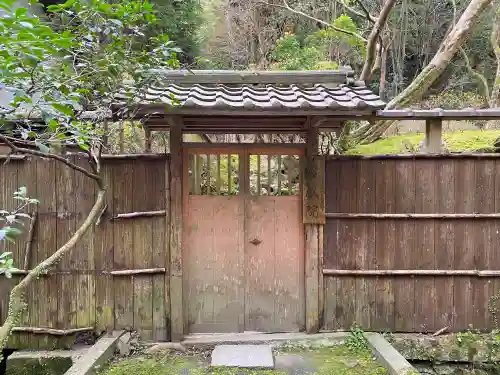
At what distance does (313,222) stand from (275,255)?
0.66m

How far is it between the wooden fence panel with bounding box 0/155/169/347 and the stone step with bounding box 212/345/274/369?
2.79 feet

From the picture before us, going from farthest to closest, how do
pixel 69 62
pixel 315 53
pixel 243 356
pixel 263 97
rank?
pixel 315 53 < pixel 243 356 < pixel 263 97 < pixel 69 62

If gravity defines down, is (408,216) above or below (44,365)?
above

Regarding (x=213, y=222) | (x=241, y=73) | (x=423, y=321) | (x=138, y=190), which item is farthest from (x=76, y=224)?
(x=423, y=321)

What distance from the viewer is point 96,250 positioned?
219 inches

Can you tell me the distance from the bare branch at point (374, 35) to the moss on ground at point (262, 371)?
4.81m

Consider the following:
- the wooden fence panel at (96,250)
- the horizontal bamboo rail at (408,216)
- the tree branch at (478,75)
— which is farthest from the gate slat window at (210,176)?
the tree branch at (478,75)

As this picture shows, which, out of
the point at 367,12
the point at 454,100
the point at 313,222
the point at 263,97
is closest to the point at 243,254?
the point at 313,222

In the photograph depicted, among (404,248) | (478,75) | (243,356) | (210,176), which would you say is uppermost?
(478,75)

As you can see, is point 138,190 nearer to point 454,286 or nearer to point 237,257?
point 237,257

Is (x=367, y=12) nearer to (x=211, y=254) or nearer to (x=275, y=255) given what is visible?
(x=275, y=255)

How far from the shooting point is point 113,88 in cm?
448

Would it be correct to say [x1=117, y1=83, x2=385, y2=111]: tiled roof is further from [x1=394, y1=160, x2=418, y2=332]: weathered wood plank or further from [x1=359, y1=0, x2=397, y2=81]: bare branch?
[x1=359, y1=0, x2=397, y2=81]: bare branch

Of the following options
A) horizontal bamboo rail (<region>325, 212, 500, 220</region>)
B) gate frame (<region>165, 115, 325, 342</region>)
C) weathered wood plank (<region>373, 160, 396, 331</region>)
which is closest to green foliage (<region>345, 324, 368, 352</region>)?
weathered wood plank (<region>373, 160, 396, 331</region>)
